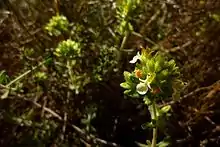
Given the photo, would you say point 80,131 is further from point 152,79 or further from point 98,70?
point 152,79

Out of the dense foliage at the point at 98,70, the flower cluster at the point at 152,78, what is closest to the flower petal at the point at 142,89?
the flower cluster at the point at 152,78

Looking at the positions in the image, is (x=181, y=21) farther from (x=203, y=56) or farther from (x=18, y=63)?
(x=18, y=63)

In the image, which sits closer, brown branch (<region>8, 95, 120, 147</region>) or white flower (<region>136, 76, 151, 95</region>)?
white flower (<region>136, 76, 151, 95</region>)

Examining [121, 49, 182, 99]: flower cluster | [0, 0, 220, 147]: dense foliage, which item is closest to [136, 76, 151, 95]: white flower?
[121, 49, 182, 99]: flower cluster

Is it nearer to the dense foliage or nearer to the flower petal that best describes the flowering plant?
the flower petal

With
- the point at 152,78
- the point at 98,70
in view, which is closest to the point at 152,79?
the point at 152,78

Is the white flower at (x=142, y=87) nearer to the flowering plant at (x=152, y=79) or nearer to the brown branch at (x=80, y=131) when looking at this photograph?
the flowering plant at (x=152, y=79)
